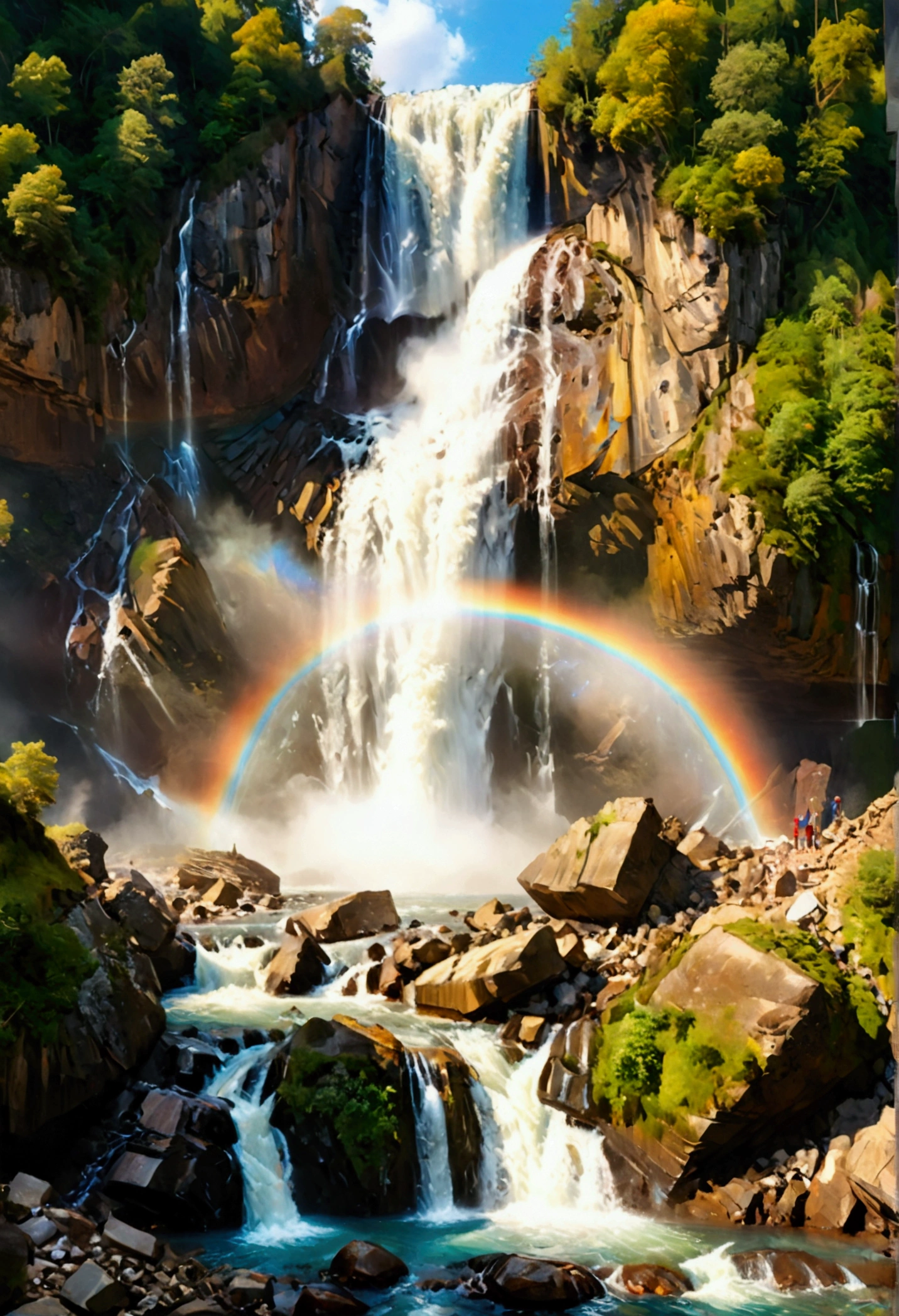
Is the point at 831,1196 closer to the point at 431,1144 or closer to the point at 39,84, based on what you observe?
the point at 431,1144

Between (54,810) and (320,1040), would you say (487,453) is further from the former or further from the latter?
(320,1040)

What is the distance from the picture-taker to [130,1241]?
39.4 feet

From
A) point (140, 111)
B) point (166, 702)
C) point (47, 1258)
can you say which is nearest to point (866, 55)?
point (140, 111)

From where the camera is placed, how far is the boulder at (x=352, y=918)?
70.7 ft

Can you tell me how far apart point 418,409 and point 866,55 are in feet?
58.8

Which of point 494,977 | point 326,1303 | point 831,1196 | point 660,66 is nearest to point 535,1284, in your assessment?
point 326,1303

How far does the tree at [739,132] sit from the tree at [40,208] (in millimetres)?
19478

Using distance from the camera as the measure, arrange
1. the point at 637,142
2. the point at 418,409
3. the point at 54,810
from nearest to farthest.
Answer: the point at 54,810 → the point at 637,142 → the point at 418,409

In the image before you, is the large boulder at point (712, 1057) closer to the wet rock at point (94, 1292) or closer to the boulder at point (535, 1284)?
the boulder at point (535, 1284)

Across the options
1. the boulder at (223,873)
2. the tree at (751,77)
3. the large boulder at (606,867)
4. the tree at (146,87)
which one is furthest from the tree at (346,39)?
the large boulder at (606,867)

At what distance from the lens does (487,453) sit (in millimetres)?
35688

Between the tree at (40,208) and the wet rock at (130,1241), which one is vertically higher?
the tree at (40,208)

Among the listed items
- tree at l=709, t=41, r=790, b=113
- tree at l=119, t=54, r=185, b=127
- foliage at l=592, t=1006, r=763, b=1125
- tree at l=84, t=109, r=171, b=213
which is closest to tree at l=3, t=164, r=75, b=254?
tree at l=84, t=109, r=171, b=213

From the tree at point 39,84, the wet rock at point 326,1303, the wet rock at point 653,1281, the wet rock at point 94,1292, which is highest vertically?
the tree at point 39,84
